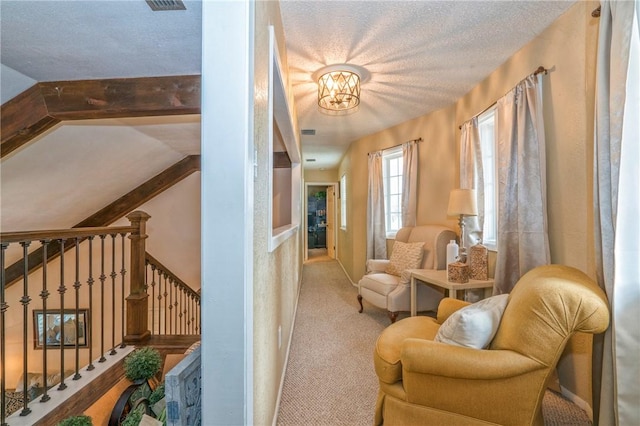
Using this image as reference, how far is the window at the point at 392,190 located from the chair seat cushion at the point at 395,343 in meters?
2.54

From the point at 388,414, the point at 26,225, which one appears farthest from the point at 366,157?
the point at 26,225

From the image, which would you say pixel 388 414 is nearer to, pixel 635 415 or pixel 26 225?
pixel 635 415

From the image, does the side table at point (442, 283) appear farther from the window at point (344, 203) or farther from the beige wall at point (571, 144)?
the window at point (344, 203)

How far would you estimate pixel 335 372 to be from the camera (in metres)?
2.21

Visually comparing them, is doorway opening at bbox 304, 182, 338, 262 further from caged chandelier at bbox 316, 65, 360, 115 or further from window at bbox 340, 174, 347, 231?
caged chandelier at bbox 316, 65, 360, 115

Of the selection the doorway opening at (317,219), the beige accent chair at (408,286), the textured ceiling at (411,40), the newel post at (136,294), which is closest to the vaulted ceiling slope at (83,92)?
the textured ceiling at (411,40)

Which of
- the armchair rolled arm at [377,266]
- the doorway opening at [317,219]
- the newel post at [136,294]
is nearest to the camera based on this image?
the newel post at [136,294]

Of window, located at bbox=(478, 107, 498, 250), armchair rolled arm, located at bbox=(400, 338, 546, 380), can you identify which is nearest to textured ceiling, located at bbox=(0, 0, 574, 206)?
window, located at bbox=(478, 107, 498, 250)

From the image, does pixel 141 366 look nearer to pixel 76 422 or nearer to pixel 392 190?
pixel 76 422

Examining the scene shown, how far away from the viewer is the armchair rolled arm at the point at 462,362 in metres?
1.25

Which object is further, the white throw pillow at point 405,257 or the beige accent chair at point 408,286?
the white throw pillow at point 405,257

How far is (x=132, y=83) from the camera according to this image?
7.49 ft

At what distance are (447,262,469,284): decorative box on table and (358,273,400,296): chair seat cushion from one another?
0.70m

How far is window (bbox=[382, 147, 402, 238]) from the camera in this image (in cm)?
439
